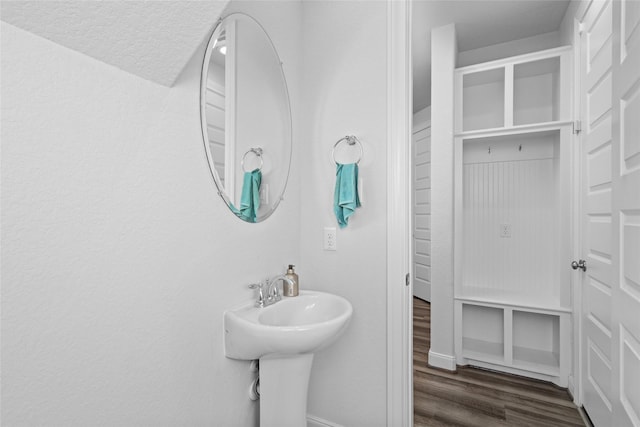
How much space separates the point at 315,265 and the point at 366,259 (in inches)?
11.6

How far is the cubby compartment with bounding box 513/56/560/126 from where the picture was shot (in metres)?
2.48

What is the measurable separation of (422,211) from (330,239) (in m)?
3.13

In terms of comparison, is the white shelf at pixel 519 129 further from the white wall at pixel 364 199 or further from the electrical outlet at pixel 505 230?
the white wall at pixel 364 199

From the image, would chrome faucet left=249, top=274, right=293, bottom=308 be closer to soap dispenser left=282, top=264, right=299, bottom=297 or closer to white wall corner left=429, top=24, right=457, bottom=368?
soap dispenser left=282, top=264, right=299, bottom=297

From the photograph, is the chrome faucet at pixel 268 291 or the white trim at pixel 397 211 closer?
the chrome faucet at pixel 268 291

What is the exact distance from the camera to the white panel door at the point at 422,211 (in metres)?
4.32

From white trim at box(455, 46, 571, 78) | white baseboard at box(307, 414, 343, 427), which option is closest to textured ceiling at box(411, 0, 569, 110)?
white trim at box(455, 46, 571, 78)

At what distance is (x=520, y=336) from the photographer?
259 centimetres

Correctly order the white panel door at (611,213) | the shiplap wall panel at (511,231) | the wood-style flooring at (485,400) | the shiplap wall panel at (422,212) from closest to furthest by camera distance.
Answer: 1. the white panel door at (611,213)
2. the wood-style flooring at (485,400)
3. the shiplap wall panel at (511,231)
4. the shiplap wall panel at (422,212)

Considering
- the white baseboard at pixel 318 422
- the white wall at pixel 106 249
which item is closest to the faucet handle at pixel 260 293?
the white wall at pixel 106 249

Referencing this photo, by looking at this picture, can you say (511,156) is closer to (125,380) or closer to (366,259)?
(366,259)

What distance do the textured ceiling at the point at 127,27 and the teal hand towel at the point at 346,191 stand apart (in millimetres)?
822

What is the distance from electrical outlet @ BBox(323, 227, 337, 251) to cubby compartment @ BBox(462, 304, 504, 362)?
5.57 feet

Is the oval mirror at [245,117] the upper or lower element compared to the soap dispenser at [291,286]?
→ upper
